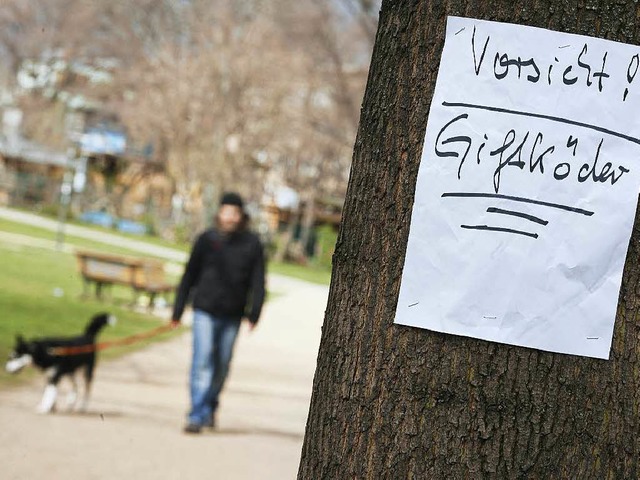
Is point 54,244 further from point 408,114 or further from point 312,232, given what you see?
point 408,114

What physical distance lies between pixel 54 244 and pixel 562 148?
113 ft

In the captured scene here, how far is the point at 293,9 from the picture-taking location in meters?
55.4

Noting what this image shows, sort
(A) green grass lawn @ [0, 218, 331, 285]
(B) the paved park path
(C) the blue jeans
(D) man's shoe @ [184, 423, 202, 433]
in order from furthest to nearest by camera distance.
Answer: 1. (A) green grass lawn @ [0, 218, 331, 285]
2. (D) man's shoe @ [184, 423, 202, 433]
3. (C) the blue jeans
4. (B) the paved park path

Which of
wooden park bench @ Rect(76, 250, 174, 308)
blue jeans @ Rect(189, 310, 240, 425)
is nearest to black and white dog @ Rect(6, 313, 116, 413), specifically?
blue jeans @ Rect(189, 310, 240, 425)

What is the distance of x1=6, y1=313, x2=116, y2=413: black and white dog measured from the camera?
384 inches

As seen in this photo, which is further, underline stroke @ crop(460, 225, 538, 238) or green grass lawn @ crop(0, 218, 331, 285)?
green grass lawn @ crop(0, 218, 331, 285)

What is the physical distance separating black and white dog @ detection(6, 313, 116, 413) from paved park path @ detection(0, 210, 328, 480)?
190 mm

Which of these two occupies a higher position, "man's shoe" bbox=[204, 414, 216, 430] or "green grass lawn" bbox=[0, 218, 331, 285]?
"green grass lawn" bbox=[0, 218, 331, 285]

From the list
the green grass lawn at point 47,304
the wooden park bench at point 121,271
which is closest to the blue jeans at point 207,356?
the green grass lawn at point 47,304

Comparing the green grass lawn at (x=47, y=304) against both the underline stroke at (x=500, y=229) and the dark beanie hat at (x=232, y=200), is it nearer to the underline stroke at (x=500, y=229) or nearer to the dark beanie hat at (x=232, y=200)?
the dark beanie hat at (x=232, y=200)

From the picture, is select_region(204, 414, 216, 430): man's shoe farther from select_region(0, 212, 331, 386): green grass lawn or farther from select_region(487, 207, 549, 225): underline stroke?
select_region(487, 207, 549, 225): underline stroke

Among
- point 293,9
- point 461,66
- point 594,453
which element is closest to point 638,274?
point 594,453

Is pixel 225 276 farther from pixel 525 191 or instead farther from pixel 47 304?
pixel 47 304

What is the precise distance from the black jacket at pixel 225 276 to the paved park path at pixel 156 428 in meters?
1.02
